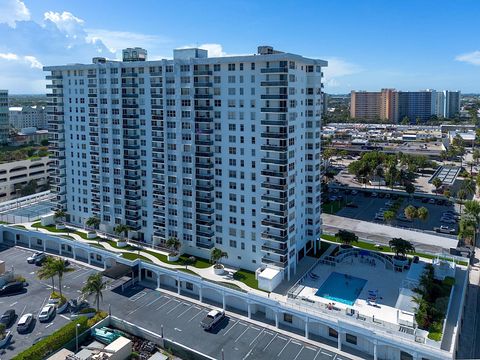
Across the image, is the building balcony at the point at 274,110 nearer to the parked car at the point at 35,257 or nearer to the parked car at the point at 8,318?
the parked car at the point at 8,318

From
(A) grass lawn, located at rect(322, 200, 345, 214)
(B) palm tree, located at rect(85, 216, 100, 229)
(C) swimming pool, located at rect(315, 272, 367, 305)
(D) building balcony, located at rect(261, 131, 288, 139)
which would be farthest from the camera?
(A) grass lawn, located at rect(322, 200, 345, 214)

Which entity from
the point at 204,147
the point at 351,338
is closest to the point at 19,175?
the point at 204,147

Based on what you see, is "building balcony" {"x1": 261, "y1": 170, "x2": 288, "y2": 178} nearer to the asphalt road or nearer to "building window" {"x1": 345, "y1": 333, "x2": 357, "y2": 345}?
the asphalt road

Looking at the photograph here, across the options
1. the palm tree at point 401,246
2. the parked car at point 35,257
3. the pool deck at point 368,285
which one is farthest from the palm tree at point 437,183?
the parked car at point 35,257

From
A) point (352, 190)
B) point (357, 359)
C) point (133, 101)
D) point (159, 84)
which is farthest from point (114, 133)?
point (352, 190)

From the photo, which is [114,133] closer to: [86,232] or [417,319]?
[86,232]

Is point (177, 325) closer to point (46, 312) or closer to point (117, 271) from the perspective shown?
point (117, 271)

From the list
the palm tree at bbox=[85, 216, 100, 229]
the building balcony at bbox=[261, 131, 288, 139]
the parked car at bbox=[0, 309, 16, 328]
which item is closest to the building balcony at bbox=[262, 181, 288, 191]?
the building balcony at bbox=[261, 131, 288, 139]
